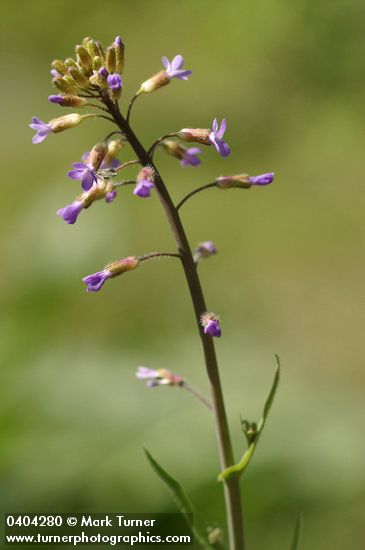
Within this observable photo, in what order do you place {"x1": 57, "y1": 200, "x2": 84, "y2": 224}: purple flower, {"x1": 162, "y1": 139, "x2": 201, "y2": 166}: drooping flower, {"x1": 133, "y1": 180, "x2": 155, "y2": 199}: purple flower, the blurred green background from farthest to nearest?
the blurred green background < {"x1": 162, "y1": 139, "x2": 201, "y2": 166}: drooping flower < {"x1": 57, "y1": 200, "x2": 84, "y2": 224}: purple flower < {"x1": 133, "y1": 180, "x2": 155, "y2": 199}: purple flower

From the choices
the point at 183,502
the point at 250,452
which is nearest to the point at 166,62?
the point at 250,452

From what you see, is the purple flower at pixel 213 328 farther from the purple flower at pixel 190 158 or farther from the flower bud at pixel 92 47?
the flower bud at pixel 92 47

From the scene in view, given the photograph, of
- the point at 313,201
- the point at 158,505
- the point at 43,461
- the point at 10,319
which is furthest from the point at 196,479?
the point at 313,201

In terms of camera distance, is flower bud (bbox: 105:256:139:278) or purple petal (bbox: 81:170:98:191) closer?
purple petal (bbox: 81:170:98:191)

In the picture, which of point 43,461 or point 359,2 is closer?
point 43,461

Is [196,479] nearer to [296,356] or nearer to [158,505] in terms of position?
[158,505]

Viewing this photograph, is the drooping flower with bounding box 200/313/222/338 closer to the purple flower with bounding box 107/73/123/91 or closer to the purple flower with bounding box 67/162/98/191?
the purple flower with bounding box 67/162/98/191

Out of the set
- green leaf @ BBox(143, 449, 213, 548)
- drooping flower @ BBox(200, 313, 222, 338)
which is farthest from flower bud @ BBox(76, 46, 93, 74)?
green leaf @ BBox(143, 449, 213, 548)
